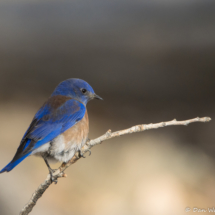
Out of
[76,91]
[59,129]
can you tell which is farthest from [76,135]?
[76,91]

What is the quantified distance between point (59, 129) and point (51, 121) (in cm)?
7

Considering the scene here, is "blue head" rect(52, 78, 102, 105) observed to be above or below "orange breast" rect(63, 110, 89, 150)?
above

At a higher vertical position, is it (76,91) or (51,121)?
(76,91)

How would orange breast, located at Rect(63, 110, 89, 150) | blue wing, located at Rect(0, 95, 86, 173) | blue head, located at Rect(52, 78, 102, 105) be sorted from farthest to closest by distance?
blue head, located at Rect(52, 78, 102, 105)
orange breast, located at Rect(63, 110, 89, 150)
blue wing, located at Rect(0, 95, 86, 173)

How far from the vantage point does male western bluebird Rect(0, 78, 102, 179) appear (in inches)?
65.4

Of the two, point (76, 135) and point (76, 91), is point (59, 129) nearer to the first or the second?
point (76, 135)

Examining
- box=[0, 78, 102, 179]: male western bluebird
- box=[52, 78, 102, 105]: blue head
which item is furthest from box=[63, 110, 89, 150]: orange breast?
box=[52, 78, 102, 105]: blue head

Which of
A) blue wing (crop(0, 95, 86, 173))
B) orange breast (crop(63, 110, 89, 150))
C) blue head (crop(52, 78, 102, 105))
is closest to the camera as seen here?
blue wing (crop(0, 95, 86, 173))

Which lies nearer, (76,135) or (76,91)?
(76,135)

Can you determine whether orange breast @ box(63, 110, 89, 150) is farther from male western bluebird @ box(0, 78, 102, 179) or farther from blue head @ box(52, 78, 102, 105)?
blue head @ box(52, 78, 102, 105)

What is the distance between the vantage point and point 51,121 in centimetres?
182

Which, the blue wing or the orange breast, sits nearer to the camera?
the blue wing

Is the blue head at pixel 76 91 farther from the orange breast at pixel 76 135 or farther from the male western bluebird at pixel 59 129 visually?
the orange breast at pixel 76 135

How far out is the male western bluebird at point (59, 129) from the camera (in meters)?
1.66
